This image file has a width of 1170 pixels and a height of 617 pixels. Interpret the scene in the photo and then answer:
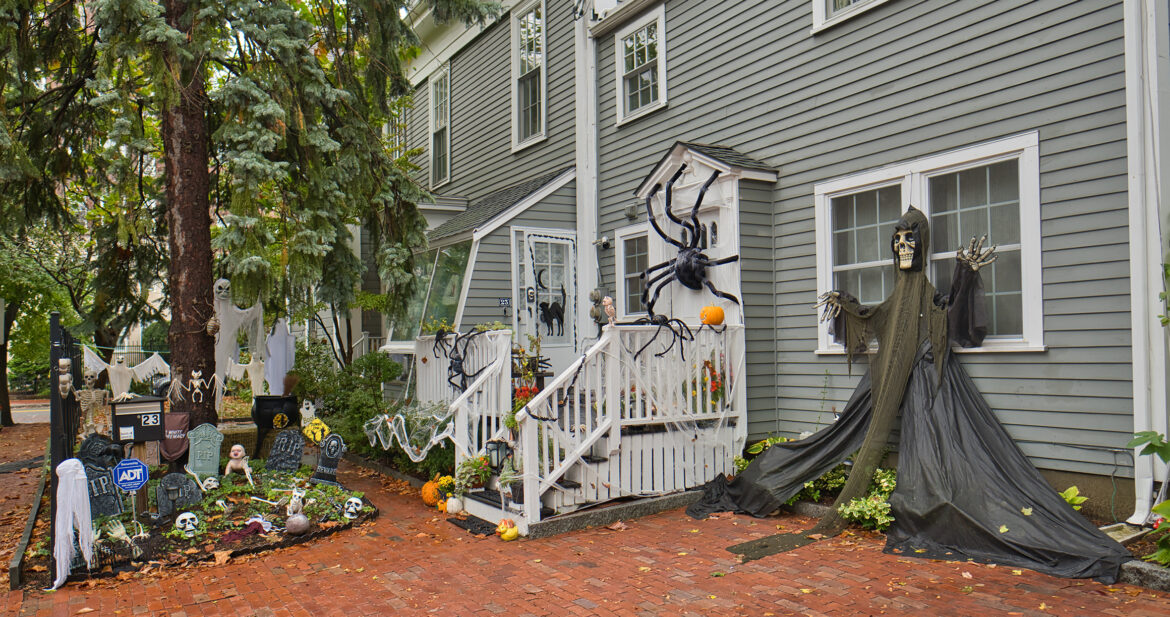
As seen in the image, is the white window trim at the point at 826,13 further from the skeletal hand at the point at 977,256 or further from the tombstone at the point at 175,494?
the tombstone at the point at 175,494

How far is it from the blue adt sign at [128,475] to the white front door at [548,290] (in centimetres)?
482

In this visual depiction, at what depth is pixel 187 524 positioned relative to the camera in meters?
6.21

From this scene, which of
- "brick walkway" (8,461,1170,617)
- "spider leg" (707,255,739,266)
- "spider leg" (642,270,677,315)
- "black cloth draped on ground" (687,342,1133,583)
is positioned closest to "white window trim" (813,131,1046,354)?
"black cloth draped on ground" (687,342,1133,583)

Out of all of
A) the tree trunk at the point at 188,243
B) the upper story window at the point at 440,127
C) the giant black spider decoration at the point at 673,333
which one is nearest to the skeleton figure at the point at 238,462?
the tree trunk at the point at 188,243

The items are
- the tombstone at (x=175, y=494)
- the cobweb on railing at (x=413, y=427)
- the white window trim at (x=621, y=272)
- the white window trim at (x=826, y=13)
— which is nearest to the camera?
the tombstone at (x=175, y=494)

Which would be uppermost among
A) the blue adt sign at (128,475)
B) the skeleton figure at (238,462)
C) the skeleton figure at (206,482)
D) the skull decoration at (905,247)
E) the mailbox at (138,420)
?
the skull decoration at (905,247)

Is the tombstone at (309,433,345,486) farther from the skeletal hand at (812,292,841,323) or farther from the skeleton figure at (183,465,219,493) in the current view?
the skeletal hand at (812,292,841,323)

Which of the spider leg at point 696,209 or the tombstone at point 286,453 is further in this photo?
the tombstone at point 286,453

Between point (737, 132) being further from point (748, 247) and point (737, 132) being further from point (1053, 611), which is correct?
point (1053, 611)

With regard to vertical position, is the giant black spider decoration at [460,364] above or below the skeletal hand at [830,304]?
below

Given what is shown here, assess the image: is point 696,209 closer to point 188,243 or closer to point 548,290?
point 548,290

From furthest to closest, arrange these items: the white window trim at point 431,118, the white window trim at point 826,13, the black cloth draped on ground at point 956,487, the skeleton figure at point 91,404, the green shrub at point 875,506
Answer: the white window trim at point 431,118
the skeleton figure at point 91,404
the white window trim at point 826,13
the green shrub at point 875,506
the black cloth draped on ground at point 956,487

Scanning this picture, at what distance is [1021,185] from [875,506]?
2649 millimetres

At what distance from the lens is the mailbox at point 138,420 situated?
6.74 m
